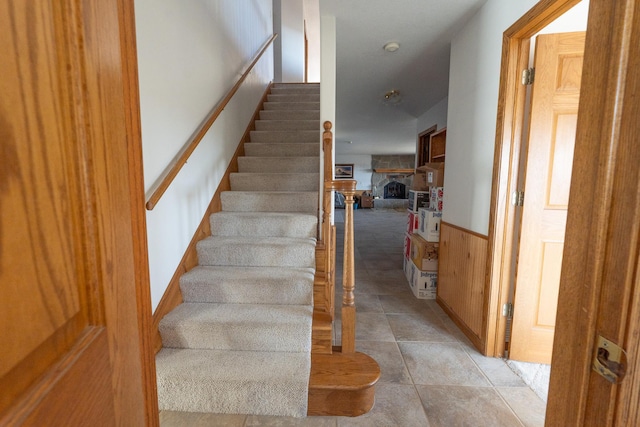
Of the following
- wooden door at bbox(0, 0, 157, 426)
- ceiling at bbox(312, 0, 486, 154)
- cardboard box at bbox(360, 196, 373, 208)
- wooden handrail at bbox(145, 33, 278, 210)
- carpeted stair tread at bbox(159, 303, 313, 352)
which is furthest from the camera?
cardboard box at bbox(360, 196, 373, 208)

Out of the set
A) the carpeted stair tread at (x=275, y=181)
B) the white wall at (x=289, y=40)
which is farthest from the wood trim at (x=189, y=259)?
the white wall at (x=289, y=40)

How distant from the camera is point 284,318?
1.63m

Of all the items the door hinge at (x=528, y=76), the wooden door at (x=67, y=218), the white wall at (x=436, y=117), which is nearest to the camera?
the wooden door at (x=67, y=218)

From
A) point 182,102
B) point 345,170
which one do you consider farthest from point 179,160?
point 345,170

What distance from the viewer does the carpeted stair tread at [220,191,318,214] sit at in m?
2.47

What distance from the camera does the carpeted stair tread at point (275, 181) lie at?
267 centimetres

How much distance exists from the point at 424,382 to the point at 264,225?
1523mm

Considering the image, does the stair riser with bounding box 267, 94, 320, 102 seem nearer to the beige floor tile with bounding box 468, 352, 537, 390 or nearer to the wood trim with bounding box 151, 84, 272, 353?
the wood trim with bounding box 151, 84, 272, 353

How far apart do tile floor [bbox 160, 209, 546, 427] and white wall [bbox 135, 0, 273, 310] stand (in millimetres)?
1003

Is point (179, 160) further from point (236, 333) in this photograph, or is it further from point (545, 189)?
point (545, 189)

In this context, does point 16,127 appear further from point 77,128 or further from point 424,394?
point 424,394

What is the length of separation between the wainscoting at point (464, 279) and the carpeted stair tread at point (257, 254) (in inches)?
46.5

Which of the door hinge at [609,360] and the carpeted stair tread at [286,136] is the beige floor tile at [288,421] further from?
the carpeted stair tread at [286,136]

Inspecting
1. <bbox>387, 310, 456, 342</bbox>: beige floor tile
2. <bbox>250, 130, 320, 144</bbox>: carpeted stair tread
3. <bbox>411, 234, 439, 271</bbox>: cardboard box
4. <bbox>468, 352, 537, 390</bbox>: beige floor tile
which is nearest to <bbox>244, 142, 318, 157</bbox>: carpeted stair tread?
<bbox>250, 130, 320, 144</bbox>: carpeted stair tread
